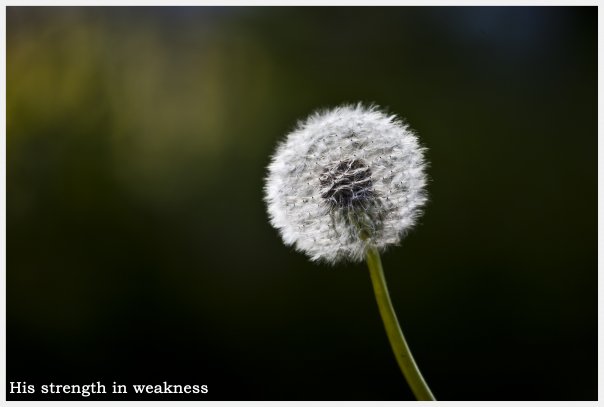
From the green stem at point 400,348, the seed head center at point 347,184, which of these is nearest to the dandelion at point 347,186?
the seed head center at point 347,184

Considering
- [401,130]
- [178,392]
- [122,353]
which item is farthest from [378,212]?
[122,353]

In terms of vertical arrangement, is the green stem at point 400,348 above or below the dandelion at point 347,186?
below

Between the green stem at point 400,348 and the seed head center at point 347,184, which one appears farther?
the seed head center at point 347,184

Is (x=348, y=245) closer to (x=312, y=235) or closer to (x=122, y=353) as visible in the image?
(x=312, y=235)

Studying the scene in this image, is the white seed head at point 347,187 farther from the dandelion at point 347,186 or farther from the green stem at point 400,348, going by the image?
the green stem at point 400,348

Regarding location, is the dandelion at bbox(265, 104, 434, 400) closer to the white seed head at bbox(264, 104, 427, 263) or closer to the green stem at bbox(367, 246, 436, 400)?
the white seed head at bbox(264, 104, 427, 263)

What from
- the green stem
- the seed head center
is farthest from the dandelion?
the green stem

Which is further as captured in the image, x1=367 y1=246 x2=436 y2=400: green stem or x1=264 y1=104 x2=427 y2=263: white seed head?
x1=264 y1=104 x2=427 y2=263: white seed head

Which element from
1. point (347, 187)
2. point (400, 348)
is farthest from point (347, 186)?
point (400, 348)

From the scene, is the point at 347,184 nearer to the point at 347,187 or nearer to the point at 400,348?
the point at 347,187
